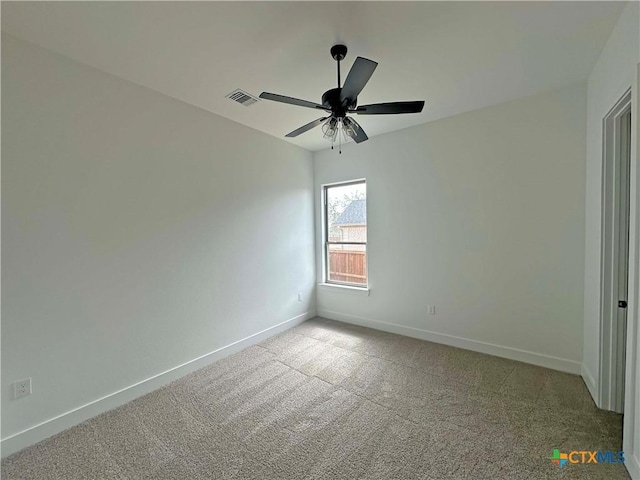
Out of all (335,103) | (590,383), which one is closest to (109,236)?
(335,103)

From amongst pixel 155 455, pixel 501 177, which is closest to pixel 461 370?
pixel 501 177

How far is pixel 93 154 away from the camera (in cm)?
211

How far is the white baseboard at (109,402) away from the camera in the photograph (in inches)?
70.5

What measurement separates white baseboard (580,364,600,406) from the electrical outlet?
13.4 feet

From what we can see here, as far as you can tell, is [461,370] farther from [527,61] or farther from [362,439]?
[527,61]

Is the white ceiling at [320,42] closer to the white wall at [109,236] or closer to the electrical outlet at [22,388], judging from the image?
the white wall at [109,236]

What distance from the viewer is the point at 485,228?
2953mm

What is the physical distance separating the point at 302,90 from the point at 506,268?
273 centimetres

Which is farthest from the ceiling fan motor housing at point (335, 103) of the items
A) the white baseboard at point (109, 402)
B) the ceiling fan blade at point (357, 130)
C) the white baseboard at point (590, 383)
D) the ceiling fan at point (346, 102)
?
the white baseboard at point (590, 383)

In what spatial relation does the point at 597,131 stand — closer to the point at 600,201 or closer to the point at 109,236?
the point at 600,201

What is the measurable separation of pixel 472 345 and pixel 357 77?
9.88 feet

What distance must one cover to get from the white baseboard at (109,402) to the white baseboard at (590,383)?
3206mm

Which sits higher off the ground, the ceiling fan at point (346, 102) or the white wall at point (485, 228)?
the ceiling fan at point (346, 102)

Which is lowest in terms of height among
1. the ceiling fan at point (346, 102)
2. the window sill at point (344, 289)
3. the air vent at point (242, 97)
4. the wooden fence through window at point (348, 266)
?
the window sill at point (344, 289)
